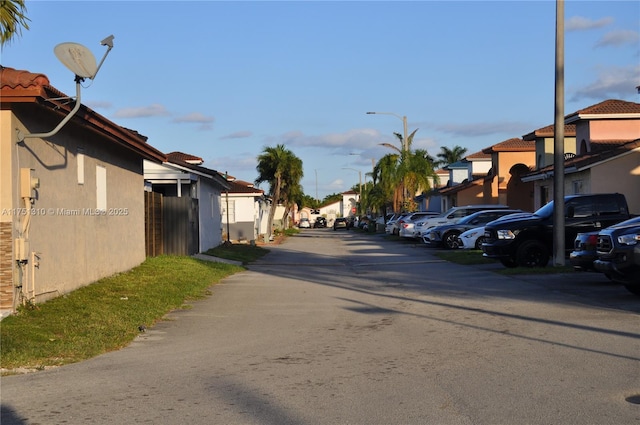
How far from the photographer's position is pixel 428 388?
7.44 meters

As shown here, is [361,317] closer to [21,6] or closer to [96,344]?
[96,344]

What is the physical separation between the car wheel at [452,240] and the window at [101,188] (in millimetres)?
18832

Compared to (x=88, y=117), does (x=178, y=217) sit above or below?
below

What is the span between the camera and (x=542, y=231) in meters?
20.4

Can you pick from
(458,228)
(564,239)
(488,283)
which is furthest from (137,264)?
(458,228)

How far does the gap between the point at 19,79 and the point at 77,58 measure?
1.09 meters

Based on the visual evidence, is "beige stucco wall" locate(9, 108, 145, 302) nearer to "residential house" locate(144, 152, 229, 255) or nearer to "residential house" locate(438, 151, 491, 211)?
"residential house" locate(144, 152, 229, 255)

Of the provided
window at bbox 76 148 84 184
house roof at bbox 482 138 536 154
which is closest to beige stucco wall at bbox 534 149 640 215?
house roof at bbox 482 138 536 154

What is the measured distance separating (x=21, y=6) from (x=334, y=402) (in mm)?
8704

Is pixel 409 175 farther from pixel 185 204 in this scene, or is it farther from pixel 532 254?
pixel 532 254

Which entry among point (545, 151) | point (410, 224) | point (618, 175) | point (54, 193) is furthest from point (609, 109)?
point (54, 193)

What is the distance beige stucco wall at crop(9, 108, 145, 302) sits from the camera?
12219mm

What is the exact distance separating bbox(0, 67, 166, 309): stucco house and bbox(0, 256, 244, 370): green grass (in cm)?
37

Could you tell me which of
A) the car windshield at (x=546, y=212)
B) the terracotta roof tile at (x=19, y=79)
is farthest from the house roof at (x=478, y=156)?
the terracotta roof tile at (x=19, y=79)
